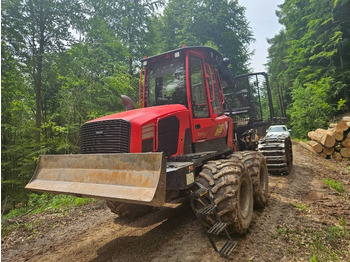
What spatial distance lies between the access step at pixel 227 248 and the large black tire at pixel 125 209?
202 centimetres

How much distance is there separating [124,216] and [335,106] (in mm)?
17651

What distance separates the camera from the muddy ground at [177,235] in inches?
117

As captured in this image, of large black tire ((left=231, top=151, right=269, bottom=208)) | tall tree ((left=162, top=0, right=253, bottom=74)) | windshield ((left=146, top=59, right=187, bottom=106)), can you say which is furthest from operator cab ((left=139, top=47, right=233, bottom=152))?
tall tree ((left=162, top=0, right=253, bottom=74))

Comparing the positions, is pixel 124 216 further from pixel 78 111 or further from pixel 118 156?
pixel 78 111

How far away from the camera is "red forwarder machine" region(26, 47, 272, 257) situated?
8.51 feet

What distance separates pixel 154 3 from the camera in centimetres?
1386

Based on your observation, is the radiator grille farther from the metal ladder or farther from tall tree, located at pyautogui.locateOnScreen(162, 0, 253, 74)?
tall tree, located at pyautogui.locateOnScreen(162, 0, 253, 74)

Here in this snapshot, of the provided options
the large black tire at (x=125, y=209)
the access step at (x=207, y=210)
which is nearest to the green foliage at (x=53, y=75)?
the large black tire at (x=125, y=209)

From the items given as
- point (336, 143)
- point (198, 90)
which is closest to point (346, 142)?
point (336, 143)

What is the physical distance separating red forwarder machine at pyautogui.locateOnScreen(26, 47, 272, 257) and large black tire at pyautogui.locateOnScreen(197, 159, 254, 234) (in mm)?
13

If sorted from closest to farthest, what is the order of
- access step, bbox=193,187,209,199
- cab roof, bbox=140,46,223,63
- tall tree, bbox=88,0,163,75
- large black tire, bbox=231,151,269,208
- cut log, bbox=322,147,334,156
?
1. access step, bbox=193,187,209,199
2. cab roof, bbox=140,46,223,63
3. large black tire, bbox=231,151,269,208
4. cut log, bbox=322,147,334,156
5. tall tree, bbox=88,0,163,75

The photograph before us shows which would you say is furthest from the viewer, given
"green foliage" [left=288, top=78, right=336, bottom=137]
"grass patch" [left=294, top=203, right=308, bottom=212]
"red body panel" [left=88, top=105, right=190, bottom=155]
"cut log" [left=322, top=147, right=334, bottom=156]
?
"green foliage" [left=288, top=78, right=336, bottom=137]

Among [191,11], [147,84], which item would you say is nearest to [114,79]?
[147,84]

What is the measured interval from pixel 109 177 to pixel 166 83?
2250 mm
